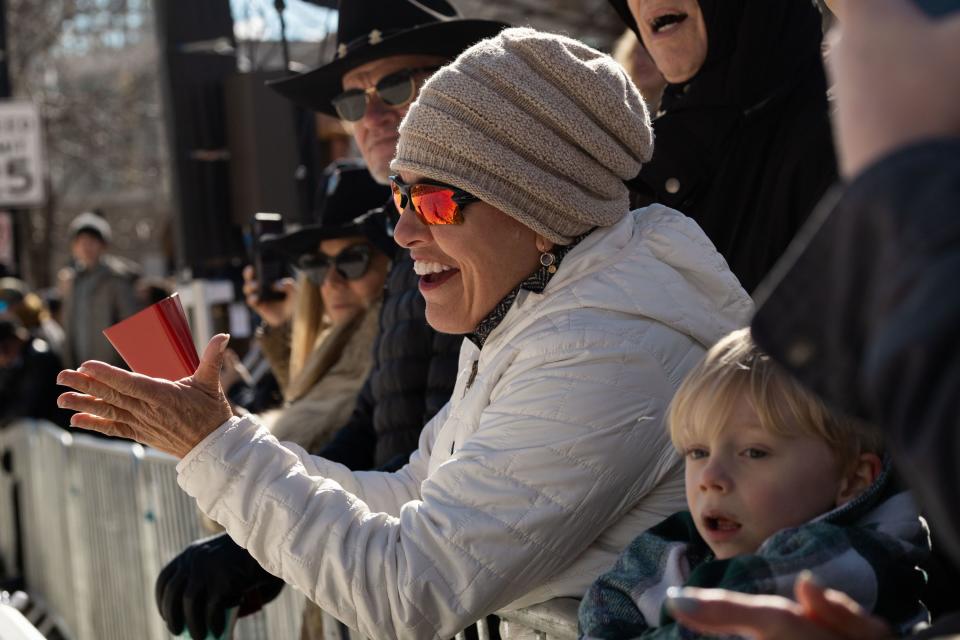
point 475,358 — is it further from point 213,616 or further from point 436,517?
point 213,616

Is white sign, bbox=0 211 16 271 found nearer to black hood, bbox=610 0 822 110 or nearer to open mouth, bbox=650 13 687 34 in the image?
open mouth, bbox=650 13 687 34

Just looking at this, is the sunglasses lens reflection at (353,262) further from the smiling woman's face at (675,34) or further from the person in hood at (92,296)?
the person in hood at (92,296)

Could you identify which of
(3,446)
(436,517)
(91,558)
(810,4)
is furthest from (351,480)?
(3,446)

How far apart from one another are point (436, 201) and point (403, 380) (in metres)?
1.19

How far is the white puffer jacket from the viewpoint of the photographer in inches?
96.7

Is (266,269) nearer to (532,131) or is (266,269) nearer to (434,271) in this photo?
(434,271)

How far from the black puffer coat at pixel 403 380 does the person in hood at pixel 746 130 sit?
708 mm

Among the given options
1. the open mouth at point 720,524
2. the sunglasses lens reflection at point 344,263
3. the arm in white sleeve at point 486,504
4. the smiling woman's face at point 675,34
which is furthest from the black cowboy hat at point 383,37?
the open mouth at point 720,524

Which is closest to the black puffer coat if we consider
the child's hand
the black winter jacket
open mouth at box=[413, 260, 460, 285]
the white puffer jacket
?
open mouth at box=[413, 260, 460, 285]

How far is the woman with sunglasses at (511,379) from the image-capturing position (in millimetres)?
2469

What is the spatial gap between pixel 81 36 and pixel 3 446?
17310 millimetres

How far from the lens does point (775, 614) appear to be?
1.36m

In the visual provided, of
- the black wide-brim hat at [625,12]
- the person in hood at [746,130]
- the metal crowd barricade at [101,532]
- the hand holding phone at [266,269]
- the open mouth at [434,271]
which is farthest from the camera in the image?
the hand holding phone at [266,269]

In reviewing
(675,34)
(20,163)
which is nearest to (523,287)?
(675,34)
